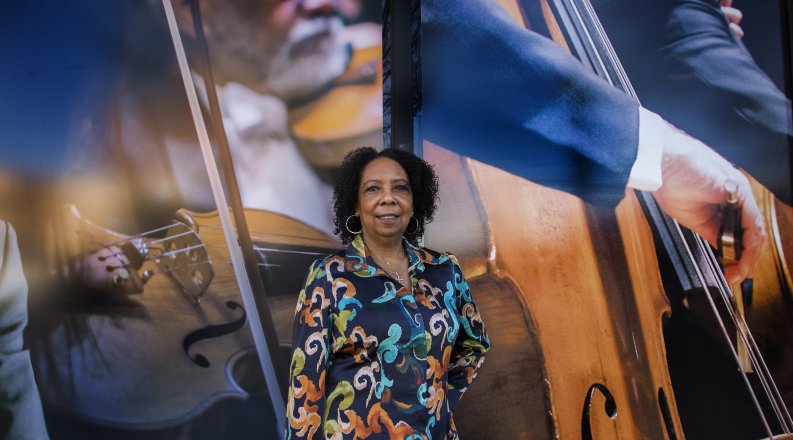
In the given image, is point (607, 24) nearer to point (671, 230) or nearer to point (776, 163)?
point (671, 230)

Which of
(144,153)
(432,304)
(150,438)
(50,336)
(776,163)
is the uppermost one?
(144,153)

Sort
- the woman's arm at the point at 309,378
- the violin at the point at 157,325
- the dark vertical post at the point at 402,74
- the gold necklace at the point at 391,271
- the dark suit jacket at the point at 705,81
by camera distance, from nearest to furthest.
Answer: the woman's arm at the point at 309,378
the gold necklace at the point at 391,271
the violin at the point at 157,325
the dark vertical post at the point at 402,74
the dark suit jacket at the point at 705,81

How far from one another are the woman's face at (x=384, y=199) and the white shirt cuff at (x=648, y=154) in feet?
4.70

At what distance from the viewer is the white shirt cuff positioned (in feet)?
7.53

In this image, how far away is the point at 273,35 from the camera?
1.88 meters

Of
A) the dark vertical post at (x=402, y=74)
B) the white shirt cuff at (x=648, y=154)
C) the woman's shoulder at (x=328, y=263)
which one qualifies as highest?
the dark vertical post at (x=402, y=74)

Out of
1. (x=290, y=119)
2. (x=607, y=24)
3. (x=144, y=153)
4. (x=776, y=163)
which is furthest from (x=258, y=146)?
(x=776, y=163)

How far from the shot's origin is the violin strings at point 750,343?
2.37 metres

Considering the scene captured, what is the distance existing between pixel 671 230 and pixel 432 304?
1.65m

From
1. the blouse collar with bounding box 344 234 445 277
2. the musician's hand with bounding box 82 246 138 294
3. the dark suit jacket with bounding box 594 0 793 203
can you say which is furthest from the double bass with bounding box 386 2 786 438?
the musician's hand with bounding box 82 246 138 294

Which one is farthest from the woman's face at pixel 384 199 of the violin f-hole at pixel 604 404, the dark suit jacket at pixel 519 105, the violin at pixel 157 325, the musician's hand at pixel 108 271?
the violin f-hole at pixel 604 404

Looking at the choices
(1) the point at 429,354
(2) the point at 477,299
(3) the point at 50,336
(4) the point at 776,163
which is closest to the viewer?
(1) the point at 429,354

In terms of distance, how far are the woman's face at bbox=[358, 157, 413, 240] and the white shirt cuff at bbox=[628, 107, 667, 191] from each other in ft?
4.70

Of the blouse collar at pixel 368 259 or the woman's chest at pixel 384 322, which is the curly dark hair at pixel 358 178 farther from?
the woman's chest at pixel 384 322
